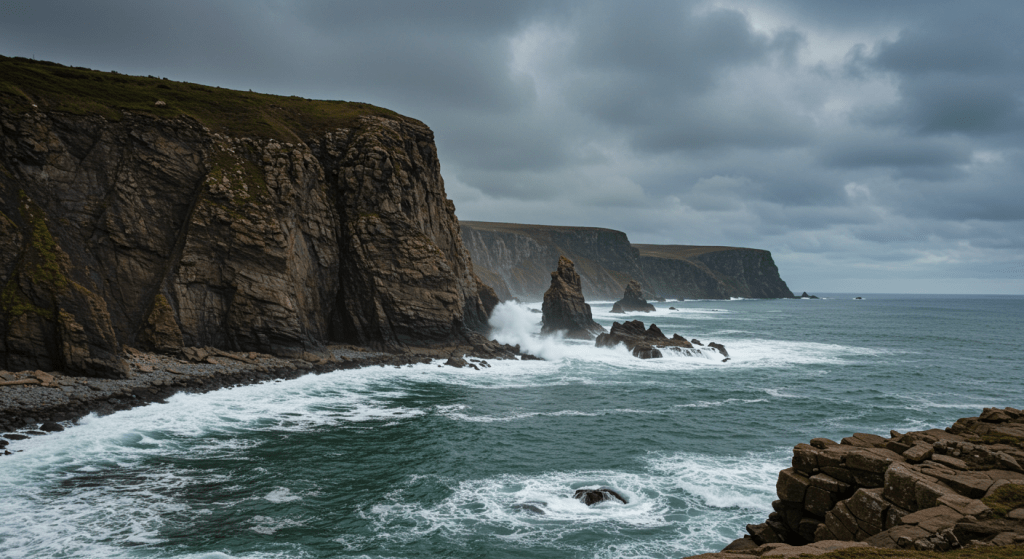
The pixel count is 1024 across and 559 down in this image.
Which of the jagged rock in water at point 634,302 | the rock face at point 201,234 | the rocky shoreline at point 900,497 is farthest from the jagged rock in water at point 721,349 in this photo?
the jagged rock in water at point 634,302

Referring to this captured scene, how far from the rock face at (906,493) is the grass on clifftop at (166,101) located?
55631 mm

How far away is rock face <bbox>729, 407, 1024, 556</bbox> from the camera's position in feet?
34.6

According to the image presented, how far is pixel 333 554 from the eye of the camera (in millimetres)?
16906

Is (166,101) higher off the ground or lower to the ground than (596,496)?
higher

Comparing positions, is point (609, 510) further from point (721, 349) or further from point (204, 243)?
point (721, 349)

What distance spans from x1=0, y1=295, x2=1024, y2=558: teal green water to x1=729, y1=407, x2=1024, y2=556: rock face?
517 centimetres

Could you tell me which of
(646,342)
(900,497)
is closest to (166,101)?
(646,342)

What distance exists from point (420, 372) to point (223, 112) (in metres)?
35.0

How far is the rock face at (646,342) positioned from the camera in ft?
207

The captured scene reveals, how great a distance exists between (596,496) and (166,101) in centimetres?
5535

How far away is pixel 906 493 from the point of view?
38.8 ft

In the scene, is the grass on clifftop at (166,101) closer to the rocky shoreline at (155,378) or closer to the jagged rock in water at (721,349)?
the rocky shoreline at (155,378)

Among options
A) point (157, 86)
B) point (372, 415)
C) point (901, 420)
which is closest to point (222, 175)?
point (157, 86)

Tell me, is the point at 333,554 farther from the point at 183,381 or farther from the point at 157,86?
the point at 157,86
